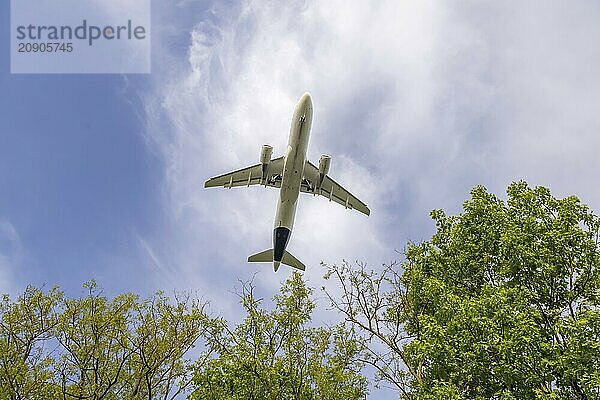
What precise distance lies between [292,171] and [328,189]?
4388 millimetres

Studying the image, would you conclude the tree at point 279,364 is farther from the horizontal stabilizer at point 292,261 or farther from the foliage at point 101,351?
the horizontal stabilizer at point 292,261

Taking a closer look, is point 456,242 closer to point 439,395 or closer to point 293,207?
point 439,395

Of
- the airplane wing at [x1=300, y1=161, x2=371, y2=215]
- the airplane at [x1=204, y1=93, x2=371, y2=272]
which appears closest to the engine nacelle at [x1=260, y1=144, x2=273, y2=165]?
the airplane at [x1=204, y1=93, x2=371, y2=272]

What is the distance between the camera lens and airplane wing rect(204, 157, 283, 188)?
1273 inches

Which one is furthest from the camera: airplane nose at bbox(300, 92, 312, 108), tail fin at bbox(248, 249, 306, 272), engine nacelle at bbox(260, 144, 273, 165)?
tail fin at bbox(248, 249, 306, 272)

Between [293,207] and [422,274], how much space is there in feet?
41.8

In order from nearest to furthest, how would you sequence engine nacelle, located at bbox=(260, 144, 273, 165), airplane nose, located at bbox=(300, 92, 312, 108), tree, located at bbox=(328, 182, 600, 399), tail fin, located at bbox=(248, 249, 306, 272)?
tree, located at bbox=(328, 182, 600, 399), airplane nose, located at bbox=(300, 92, 312, 108), engine nacelle, located at bbox=(260, 144, 273, 165), tail fin, located at bbox=(248, 249, 306, 272)

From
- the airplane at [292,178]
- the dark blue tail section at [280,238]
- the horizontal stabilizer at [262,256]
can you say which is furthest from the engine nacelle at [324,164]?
the horizontal stabilizer at [262,256]

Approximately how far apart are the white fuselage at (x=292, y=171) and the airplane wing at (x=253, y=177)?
4.18ft

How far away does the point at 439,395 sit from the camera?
50.0 ft

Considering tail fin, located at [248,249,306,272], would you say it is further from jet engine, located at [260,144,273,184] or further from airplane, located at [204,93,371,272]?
jet engine, located at [260,144,273,184]

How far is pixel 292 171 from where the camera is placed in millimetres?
30141

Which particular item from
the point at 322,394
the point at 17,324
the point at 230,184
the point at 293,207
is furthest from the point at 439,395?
the point at 230,184

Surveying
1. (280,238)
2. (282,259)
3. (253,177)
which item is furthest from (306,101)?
(282,259)
